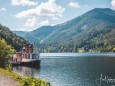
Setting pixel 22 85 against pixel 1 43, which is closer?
pixel 22 85

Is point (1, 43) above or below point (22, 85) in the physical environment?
above

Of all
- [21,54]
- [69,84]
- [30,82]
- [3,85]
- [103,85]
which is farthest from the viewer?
[21,54]

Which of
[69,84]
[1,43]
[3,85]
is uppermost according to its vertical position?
[1,43]

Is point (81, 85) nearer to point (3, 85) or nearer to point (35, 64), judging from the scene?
point (3, 85)

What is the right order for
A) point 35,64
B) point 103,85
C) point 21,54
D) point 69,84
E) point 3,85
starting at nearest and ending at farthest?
point 3,85
point 103,85
point 69,84
point 35,64
point 21,54

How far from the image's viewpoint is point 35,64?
14025 centimetres

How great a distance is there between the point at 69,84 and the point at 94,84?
6.36 m

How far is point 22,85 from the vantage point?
36531 millimetres

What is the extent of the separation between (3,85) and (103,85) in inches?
1421

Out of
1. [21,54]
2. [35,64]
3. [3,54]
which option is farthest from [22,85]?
[21,54]

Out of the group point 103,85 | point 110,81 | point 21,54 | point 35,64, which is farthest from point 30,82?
point 21,54

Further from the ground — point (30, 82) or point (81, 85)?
point (30, 82)

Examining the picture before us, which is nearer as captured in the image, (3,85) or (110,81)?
(3,85)

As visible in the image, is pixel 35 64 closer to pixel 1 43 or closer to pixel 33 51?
pixel 33 51
